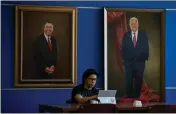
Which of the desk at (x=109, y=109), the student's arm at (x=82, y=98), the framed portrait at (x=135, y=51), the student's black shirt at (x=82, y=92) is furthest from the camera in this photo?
the framed portrait at (x=135, y=51)

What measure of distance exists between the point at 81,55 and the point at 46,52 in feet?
1.90

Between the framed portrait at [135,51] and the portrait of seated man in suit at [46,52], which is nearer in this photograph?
the portrait of seated man in suit at [46,52]

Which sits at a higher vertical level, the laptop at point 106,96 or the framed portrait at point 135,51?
the framed portrait at point 135,51

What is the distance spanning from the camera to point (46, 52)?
580cm

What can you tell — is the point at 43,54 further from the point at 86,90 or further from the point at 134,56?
the point at 134,56

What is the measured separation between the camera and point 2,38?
567 cm

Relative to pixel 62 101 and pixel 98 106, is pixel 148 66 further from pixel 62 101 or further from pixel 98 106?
pixel 98 106

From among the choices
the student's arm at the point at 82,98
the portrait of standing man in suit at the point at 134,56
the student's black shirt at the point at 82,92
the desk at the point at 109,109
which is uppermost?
the portrait of standing man in suit at the point at 134,56

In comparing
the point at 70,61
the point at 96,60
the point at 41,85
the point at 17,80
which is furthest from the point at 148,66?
the point at 17,80

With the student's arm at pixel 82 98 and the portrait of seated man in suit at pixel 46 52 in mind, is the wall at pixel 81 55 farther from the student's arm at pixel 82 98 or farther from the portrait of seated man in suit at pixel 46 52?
the student's arm at pixel 82 98

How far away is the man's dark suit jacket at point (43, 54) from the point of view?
227 inches

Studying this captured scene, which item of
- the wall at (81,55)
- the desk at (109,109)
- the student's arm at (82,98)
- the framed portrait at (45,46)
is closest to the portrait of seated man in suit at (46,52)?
the framed portrait at (45,46)

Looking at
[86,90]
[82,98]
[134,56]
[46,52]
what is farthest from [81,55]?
[82,98]

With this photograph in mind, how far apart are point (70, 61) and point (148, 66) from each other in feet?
4.37
